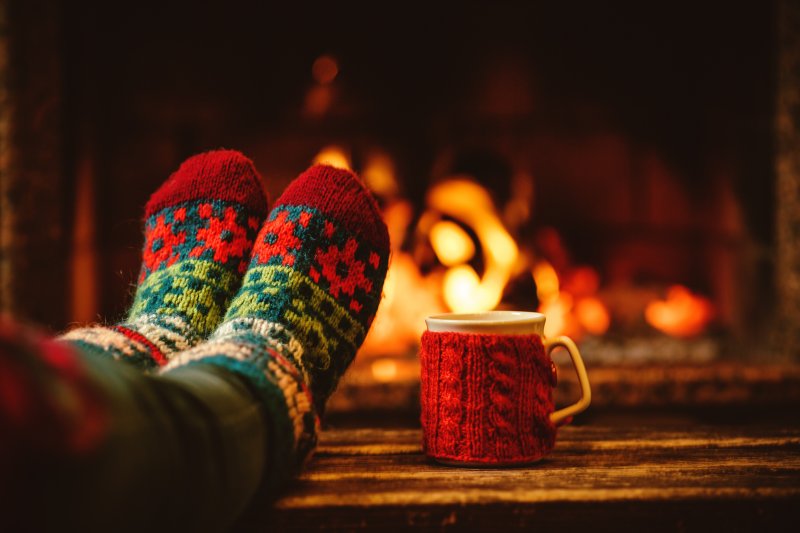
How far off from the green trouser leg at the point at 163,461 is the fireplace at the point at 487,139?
0.97 meters

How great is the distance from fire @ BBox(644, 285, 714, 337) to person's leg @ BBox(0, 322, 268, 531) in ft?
3.87

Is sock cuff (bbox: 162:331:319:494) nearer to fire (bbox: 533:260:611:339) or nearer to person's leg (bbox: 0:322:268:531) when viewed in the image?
person's leg (bbox: 0:322:268:531)

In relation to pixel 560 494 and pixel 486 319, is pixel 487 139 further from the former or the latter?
pixel 560 494

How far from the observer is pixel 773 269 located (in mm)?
1330

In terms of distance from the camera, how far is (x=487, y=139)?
4.86 ft

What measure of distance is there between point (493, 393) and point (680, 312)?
1.09m

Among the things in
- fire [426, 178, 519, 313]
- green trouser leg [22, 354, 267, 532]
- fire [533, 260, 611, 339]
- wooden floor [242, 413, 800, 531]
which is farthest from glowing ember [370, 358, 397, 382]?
green trouser leg [22, 354, 267, 532]

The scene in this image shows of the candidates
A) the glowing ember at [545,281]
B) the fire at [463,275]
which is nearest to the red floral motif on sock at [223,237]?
the fire at [463,275]

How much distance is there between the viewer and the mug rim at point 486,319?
0.50 meters

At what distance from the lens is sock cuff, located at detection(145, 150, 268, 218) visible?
2.60 feet

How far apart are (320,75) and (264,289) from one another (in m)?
0.94

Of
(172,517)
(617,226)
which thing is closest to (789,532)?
(172,517)

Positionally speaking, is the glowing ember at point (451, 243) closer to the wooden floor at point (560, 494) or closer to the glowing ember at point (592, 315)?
the glowing ember at point (592, 315)

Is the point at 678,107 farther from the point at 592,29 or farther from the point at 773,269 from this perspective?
the point at 773,269
